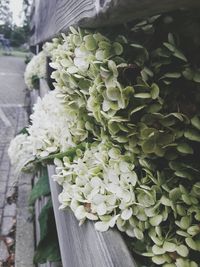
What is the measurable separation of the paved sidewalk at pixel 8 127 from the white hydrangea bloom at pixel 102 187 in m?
0.90

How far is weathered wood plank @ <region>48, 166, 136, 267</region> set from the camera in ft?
3.20

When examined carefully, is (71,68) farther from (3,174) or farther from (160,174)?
(3,174)

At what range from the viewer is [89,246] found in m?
1.11

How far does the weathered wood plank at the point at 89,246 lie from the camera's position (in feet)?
3.20

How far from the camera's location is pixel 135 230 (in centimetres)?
103

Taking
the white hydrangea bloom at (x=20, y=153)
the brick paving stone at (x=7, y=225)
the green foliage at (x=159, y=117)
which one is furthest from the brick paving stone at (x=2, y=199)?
the green foliage at (x=159, y=117)

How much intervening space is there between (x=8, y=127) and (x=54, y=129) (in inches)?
Answer: 208

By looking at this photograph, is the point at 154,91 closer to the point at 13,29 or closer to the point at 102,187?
the point at 102,187

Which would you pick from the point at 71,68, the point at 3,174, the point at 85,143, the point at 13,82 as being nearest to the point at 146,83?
the point at 71,68

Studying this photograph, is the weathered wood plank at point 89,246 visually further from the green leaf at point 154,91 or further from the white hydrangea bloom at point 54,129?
the green leaf at point 154,91

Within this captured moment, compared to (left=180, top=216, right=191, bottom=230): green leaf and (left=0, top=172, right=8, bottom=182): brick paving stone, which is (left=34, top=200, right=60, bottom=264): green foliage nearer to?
(left=180, top=216, right=191, bottom=230): green leaf

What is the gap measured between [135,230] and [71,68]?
537 mm

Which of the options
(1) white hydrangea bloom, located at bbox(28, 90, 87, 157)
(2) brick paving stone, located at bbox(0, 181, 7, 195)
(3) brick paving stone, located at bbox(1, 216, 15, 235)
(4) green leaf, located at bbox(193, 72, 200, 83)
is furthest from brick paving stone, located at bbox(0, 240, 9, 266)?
(4) green leaf, located at bbox(193, 72, 200, 83)

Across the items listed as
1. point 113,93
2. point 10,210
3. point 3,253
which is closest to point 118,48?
point 113,93
